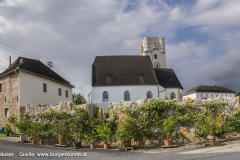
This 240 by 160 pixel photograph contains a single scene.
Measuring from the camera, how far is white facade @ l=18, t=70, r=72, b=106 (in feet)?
84.6

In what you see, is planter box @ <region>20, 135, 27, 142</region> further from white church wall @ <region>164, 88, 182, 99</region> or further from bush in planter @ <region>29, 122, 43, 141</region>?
white church wall @ <region>164, 88, 182, 99</region>

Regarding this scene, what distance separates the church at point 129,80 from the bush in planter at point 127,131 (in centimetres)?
2218

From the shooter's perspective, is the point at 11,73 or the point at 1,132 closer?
the point at 1,132

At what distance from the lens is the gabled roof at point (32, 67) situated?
89.8ft

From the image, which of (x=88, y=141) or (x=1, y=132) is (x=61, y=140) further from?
(x=1, y=132)

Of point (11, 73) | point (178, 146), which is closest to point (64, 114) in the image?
point (178, 146)

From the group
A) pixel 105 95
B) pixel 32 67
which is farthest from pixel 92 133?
pixel 105 95

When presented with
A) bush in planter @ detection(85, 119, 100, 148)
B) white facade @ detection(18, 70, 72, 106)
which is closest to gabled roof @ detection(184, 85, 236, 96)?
white facade @ detection(18, 70, 72, 106)

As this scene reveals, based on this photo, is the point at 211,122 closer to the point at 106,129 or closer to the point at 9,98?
the point at 106,129

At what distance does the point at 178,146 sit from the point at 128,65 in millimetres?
30808

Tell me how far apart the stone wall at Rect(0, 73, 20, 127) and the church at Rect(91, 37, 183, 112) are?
590 inches

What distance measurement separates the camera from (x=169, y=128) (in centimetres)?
1595

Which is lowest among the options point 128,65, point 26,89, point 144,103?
point 144,103

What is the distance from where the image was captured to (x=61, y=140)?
1723 centimetres
